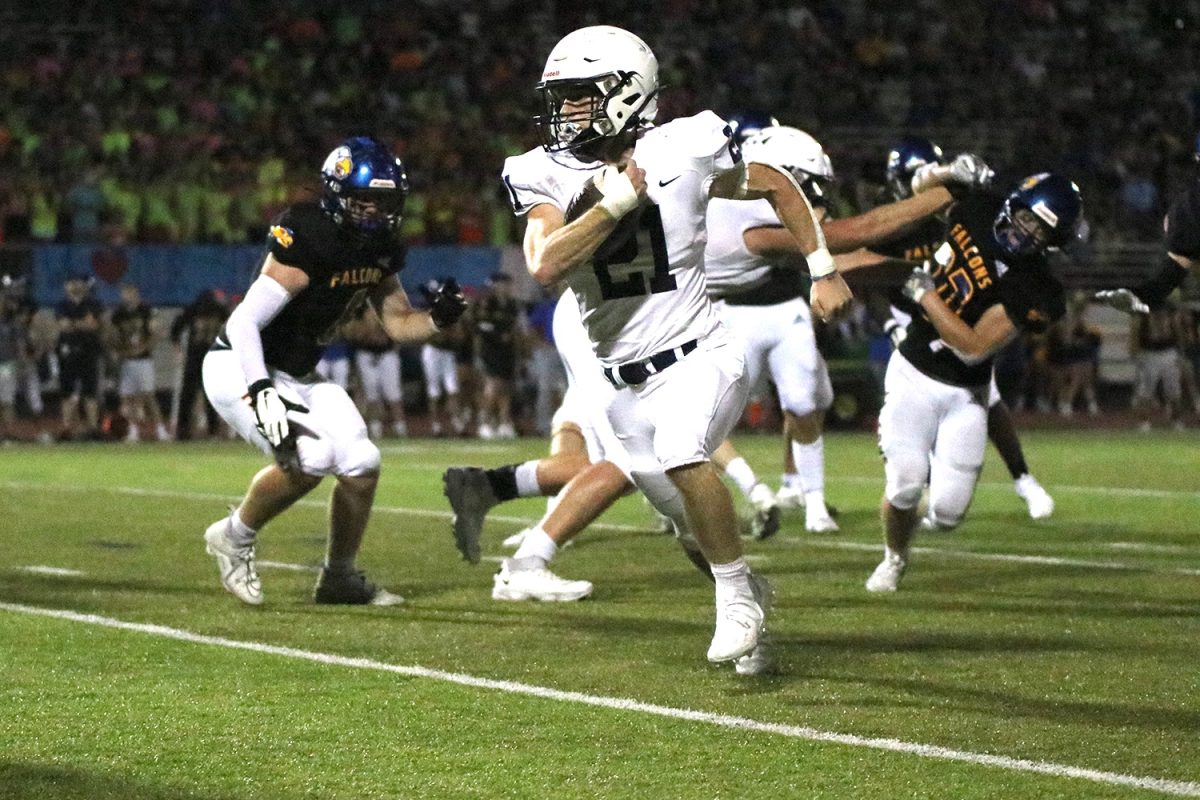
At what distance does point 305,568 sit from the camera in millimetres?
8070

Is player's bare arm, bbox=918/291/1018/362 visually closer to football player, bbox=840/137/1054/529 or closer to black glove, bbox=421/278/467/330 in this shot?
football player, bbox=840/137/1054/529

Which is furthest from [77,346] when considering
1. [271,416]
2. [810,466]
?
[271,416]

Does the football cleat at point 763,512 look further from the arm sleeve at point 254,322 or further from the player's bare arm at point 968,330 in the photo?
the arm sleeve at point 254,322

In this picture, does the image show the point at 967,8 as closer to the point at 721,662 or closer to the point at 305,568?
the point at 305,568

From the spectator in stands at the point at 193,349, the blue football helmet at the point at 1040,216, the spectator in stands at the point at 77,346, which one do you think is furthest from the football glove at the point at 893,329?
the spectator in stands at the point at 77,346

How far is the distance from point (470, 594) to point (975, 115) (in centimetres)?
1841

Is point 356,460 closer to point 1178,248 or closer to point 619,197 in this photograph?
point 619,197

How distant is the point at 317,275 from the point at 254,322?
11.1 inches

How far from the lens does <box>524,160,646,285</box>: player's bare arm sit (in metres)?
4.93

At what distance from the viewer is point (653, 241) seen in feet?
17.6

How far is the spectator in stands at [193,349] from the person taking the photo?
18344mm

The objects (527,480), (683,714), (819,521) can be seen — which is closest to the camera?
(683,714)

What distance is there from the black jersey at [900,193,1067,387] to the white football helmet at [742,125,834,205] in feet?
1.83


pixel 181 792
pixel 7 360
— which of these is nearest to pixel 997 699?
pixel 181 792
